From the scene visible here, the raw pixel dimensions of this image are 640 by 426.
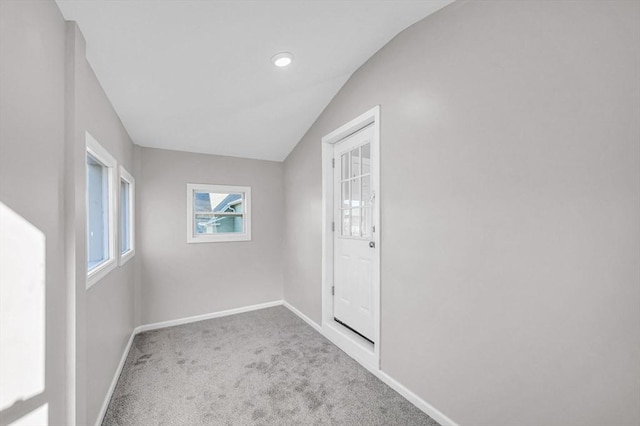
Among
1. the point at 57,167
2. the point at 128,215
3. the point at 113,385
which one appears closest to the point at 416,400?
the point at 113,385

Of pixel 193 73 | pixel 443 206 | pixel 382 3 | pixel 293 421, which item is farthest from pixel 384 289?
pixel 193 73

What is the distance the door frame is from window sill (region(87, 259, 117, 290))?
1.93m

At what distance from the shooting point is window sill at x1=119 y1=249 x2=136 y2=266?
8.34 ft

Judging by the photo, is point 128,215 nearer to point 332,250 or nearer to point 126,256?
point 126,256

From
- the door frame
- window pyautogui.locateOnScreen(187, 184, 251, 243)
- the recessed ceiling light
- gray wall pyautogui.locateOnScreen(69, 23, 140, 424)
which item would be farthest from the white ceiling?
window pyautogui.locateOnScreen(187, 184, 251, 243)

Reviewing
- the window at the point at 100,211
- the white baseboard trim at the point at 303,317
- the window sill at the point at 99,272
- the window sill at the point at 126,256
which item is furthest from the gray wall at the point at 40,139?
the white baseboard trim at the point at 303,317

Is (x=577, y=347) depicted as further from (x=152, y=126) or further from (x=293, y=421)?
(x=152, y=126)

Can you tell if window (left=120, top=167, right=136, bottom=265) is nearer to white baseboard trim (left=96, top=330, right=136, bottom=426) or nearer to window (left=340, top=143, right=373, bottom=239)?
white baseboard trim (left=96, top=330, right=136, bottom=426)

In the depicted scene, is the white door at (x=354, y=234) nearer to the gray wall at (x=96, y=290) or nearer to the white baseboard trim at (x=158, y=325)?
the white baseboard trim at (x=158, y=325)

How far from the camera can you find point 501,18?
152 centimetres

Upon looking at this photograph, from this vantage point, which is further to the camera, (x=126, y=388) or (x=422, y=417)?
(x=126, y=388)

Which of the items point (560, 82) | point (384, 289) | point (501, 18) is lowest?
point (384, 289)

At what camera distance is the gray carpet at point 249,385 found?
1.88m

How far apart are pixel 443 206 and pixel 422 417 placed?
1.41 metres
